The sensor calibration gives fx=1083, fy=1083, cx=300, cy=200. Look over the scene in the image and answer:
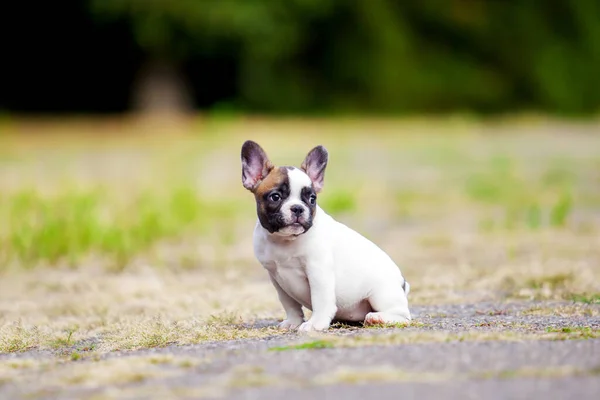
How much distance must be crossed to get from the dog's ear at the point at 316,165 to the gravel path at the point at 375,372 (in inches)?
34.3

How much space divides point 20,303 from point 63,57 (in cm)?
1744

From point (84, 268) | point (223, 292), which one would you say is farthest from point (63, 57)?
point (223, 292)

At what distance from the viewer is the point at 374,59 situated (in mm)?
22125

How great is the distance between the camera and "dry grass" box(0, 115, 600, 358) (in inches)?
270

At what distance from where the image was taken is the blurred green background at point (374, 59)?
22062mm

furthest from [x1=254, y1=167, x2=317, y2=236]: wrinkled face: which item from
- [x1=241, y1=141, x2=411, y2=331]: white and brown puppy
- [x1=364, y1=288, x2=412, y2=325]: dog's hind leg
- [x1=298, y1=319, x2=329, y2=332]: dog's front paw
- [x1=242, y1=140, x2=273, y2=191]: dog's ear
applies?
[x1=364, y1=288, x2=412, y2=325]: dog's hind leg

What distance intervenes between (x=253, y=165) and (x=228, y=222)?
5.80m

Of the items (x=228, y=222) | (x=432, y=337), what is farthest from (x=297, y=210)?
(x=228, y=222)

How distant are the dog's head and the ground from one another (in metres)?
0.55

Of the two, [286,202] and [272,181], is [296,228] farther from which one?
[272,181]

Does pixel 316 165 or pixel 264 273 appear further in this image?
pixel 264 273

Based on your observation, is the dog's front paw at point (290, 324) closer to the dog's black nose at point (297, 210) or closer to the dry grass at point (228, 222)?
the dry grass at point (228, 222)

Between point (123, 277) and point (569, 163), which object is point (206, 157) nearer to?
point (569, 163)

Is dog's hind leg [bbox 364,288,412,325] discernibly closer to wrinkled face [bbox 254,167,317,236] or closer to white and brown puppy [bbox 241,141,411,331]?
white and brown puppy [bbox 241,141,411,331]
